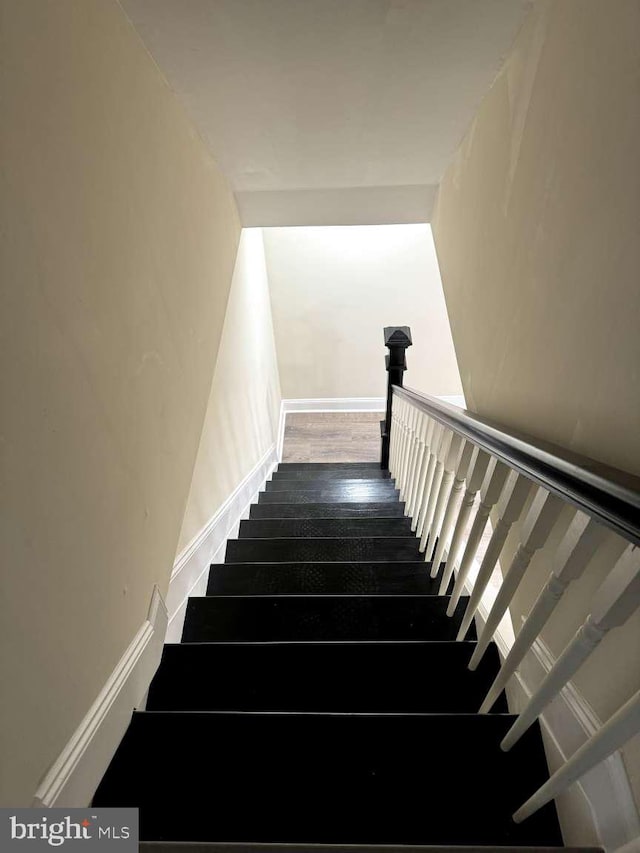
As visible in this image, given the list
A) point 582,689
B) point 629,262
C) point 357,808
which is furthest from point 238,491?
point 629,262

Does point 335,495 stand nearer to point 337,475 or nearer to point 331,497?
point 331,497

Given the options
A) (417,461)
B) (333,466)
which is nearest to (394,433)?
(333,466)

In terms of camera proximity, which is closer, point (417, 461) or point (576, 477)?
point (576, 477)

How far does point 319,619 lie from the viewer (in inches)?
57.6

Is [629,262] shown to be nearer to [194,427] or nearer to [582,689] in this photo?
[582,689]

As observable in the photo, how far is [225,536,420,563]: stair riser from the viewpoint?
195 cm

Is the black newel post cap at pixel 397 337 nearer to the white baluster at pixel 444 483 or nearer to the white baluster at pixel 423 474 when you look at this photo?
the white baluster at pixel 423 474

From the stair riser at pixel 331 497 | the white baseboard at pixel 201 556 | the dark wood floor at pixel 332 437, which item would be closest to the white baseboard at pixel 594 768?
the white baseboard at pixel 201 556

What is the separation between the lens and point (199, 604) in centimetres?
156

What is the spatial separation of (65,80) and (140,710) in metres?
1.40

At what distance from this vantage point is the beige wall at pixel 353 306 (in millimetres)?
4406

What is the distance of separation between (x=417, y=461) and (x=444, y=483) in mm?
566

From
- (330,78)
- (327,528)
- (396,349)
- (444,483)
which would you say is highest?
(330,78)

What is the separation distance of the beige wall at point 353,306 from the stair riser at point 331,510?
2.61m
